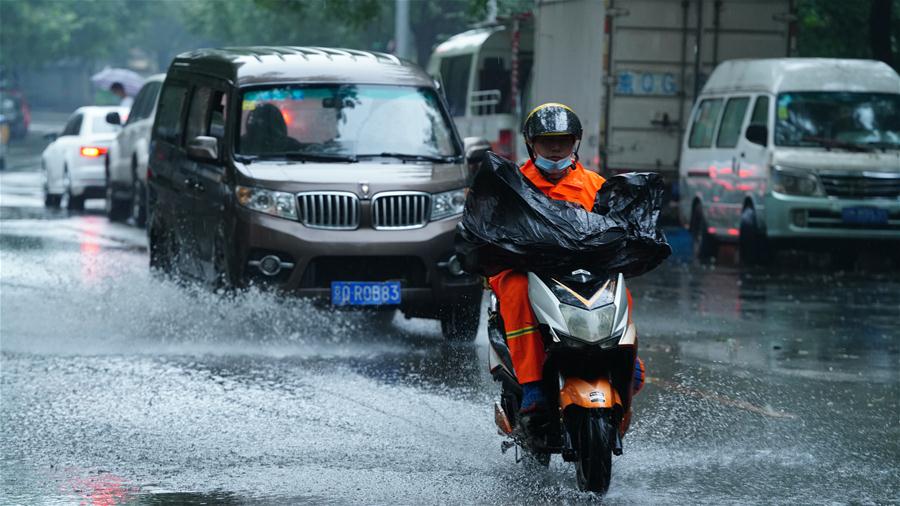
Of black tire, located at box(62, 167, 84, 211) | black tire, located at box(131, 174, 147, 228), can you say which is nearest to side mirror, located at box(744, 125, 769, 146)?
black tire, located at box(131, 174, 147, 228)

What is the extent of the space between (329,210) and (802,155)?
25.6 feet

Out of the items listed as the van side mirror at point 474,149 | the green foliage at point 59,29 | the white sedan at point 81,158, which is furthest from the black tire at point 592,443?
the green foliage at point 59,29

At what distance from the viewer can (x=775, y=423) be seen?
819cm

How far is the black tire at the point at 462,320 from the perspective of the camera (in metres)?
11.0

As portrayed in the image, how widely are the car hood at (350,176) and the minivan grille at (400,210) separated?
0.06m

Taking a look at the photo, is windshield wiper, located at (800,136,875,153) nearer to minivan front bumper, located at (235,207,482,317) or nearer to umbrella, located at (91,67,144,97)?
minivan front bumper, located at (235,207,482,317)

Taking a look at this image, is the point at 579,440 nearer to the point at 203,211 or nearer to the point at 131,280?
the point at 203,211

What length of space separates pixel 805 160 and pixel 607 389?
37.5 feet

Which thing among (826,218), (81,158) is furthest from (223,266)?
(81,158)

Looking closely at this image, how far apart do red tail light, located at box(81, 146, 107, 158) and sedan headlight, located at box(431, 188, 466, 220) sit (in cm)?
1385

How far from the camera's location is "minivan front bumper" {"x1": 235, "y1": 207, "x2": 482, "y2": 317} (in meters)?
10.8

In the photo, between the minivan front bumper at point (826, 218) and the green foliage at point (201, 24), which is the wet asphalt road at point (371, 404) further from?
the green foliage at point (201, 24)

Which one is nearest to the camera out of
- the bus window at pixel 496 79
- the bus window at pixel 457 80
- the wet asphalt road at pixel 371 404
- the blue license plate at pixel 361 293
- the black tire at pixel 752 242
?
the wet asphalt road at pixel 371 404

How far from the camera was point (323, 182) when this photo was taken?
10914mm
